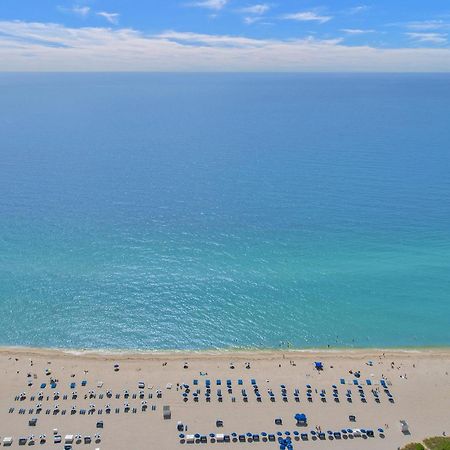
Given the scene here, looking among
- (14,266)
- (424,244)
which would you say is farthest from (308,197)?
(14,266)

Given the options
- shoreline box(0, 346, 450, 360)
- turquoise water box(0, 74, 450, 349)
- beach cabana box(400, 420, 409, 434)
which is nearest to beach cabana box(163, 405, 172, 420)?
shoreline box(0, 346, 450, 360)

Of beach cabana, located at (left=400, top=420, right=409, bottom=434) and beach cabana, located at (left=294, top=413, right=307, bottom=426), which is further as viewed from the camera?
beach cabana, located at (left=294, top=413, right=307, bottom=426)

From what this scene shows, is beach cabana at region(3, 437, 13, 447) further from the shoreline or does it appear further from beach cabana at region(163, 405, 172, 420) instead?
beach cabana at region(163, 405, 172, 420)

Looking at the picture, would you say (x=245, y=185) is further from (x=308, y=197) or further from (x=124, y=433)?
(x=124, y=433)

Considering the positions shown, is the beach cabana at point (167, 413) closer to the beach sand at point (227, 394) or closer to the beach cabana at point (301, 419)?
the beach sand at point (227, 394)

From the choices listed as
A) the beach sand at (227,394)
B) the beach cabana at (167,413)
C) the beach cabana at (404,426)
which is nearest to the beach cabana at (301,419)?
the beach sand at (227,394)

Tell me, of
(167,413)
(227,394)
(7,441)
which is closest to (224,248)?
(227,394)
